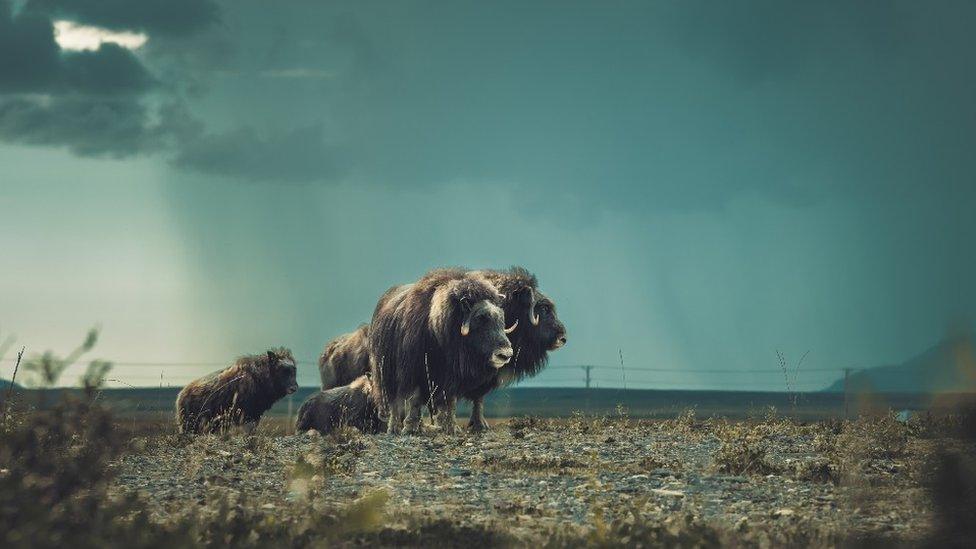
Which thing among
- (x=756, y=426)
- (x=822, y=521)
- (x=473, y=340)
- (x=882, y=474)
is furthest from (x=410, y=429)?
(x=822, y=521)

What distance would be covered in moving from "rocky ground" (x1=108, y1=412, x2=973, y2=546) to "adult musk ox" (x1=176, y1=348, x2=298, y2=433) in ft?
15.8

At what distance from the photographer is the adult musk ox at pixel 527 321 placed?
19328mm

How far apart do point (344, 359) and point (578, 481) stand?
35.4 feet

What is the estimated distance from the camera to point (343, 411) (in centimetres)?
1759

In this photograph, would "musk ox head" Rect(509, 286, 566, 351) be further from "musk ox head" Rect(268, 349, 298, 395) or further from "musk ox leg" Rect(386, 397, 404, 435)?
"musk ox head" Rect(268, 349, 298, 395)

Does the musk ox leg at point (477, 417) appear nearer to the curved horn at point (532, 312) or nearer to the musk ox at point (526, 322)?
the musk ox at point (526, 322)

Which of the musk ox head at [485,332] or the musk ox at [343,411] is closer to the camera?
the musk ox head at [485,332]

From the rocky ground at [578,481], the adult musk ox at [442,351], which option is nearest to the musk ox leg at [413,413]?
the adult musk ox at [442,351]

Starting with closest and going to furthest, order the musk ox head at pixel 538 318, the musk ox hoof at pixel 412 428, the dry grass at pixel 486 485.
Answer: the dry grass at pixel 486 485 < the musk ox hoof at pixel 412 428 < the musk ox head at pixel 538 318

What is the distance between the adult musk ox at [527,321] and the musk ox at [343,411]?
2.38 m

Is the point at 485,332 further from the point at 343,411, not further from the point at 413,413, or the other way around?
the point at 343,411

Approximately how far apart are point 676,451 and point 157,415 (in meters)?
7.08

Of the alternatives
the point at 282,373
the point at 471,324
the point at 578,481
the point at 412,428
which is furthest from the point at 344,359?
the point at 578,481

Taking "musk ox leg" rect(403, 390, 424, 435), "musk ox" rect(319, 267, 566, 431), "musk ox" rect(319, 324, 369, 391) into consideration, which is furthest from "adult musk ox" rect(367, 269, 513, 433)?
"musk ox" rect(319, 324, 369, 391)
